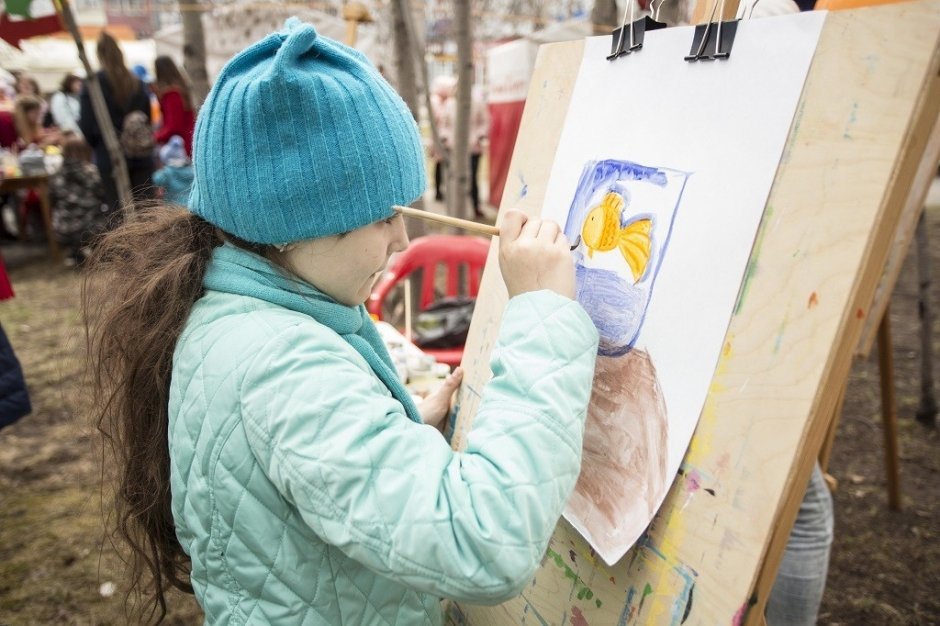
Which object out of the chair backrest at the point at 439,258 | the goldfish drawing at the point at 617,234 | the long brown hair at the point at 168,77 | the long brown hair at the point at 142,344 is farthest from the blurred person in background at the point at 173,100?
the goldfish drawing at the point at 617,234

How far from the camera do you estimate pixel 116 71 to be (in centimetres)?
506

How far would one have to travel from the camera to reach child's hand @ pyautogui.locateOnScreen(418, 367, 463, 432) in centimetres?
137

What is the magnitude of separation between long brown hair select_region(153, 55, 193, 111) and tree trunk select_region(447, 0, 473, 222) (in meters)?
2.67

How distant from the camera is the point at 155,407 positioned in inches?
40.4

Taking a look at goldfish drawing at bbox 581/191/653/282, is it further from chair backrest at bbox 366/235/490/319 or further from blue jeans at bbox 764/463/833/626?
chair backrest at bbox 366/235/490/319

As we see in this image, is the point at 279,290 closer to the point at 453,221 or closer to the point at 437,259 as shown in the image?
the point at 453,221

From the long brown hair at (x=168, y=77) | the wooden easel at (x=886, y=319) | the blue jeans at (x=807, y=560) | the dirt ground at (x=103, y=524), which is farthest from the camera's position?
the long brown hair at (x=168, y=77)

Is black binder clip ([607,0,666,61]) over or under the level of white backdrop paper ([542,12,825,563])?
over

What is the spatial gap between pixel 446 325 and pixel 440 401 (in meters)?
1.31

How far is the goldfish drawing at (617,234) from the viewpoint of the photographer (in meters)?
0.94

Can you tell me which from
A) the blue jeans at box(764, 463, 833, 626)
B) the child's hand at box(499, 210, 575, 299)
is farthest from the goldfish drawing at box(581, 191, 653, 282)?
the blue jeans at box(764, 463, 833, 626)

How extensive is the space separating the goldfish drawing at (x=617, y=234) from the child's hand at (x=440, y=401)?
1.50 feet

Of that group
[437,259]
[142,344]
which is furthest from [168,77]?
[142,344]

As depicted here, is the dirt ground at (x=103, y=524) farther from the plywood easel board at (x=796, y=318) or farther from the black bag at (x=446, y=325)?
the black bag at (x=446, y=325)
